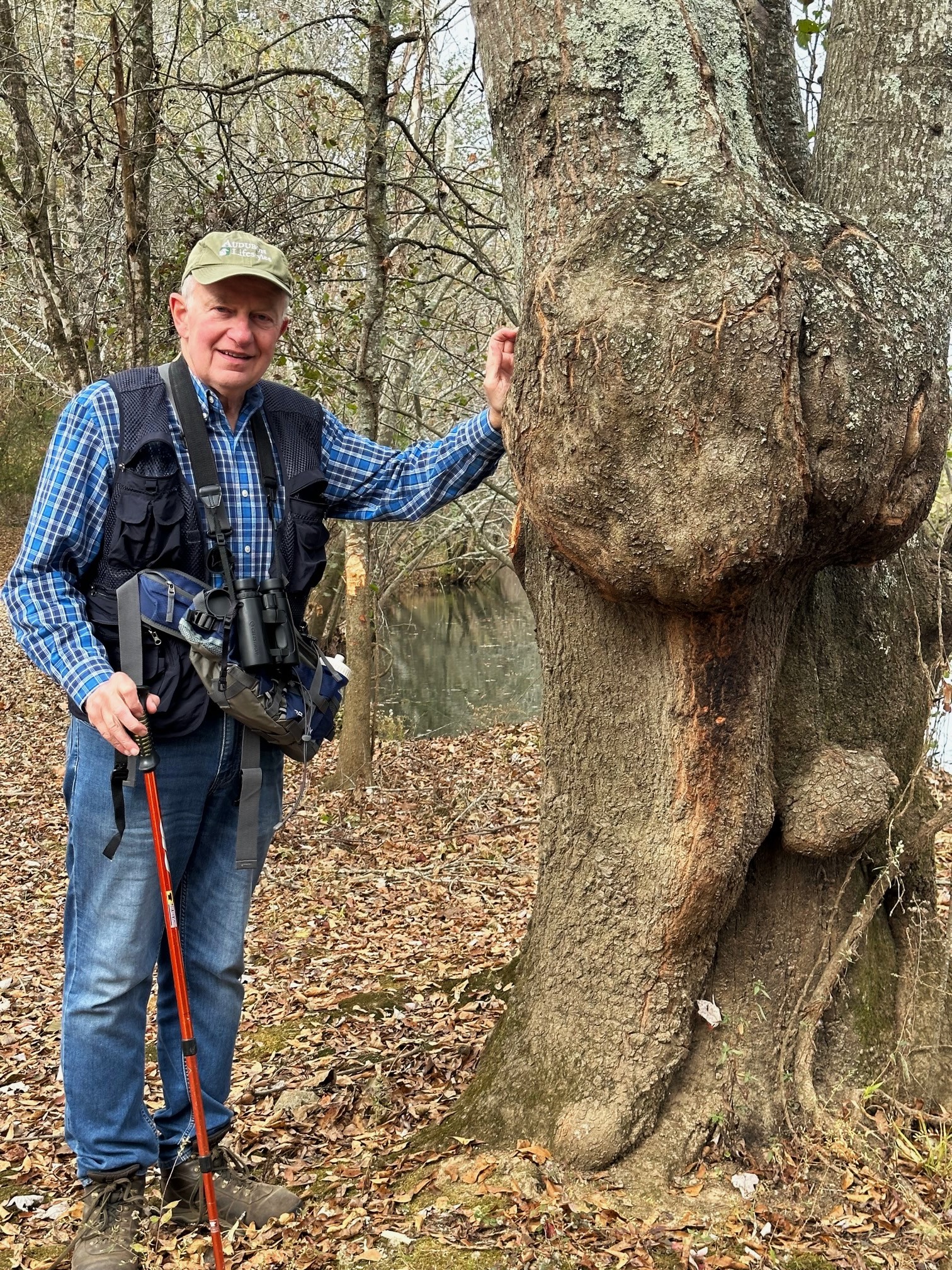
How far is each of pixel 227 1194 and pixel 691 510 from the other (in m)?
2.28

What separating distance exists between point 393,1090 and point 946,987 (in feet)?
5.82

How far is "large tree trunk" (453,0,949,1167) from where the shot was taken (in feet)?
7.58

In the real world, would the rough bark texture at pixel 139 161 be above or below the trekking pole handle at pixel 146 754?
above

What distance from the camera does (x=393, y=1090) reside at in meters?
3.62

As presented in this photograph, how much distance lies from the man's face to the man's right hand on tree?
849 mm

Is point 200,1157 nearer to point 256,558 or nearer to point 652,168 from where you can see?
point 256,558

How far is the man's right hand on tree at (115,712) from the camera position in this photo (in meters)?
2.66

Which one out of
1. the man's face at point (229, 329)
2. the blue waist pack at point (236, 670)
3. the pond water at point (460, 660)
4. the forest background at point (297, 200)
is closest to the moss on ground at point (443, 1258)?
the blue waist pack at point (236, 670)

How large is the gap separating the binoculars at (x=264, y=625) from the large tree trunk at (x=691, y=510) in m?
0.69

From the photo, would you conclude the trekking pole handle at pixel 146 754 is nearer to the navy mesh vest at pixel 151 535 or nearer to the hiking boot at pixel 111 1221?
the navy mesh vest at pixel 151 535

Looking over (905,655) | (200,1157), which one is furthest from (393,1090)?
(905,655)

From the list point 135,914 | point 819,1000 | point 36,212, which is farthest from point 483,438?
point 36,212

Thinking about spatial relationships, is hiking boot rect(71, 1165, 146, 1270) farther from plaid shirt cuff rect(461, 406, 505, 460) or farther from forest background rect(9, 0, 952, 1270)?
plaid shirt cuff rect(461, 406, 505, 460)

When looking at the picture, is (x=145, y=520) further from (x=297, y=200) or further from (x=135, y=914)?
(x=297, y=200)
